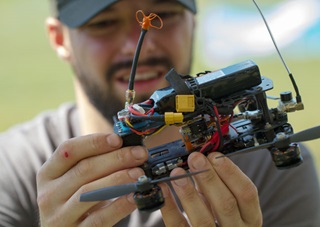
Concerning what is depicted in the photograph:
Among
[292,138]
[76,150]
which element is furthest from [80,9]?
[292,138]

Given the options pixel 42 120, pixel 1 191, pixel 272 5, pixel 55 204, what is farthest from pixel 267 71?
pixel 55 204

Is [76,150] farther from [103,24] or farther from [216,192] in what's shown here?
[103,24]

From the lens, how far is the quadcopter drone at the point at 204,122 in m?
1.04

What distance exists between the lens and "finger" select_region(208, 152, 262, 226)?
3.58 feet

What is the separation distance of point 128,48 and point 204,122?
599mm

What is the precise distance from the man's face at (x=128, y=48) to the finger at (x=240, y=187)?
0.60 meters

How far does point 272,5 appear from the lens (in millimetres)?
4719

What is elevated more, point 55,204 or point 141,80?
point 141,80

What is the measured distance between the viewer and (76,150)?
1.17 metres

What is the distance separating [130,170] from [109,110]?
74cm

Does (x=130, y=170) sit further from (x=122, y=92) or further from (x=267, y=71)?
(x=267, y=71)

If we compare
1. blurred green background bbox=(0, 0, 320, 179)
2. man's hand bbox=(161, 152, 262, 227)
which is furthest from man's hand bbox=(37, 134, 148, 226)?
blurred green background bbox=(0, 0, 320, 179)

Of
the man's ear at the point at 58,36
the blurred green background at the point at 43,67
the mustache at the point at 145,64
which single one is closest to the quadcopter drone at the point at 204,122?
the mustache at the point at 145,64

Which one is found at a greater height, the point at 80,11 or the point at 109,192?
the point at 80,11
